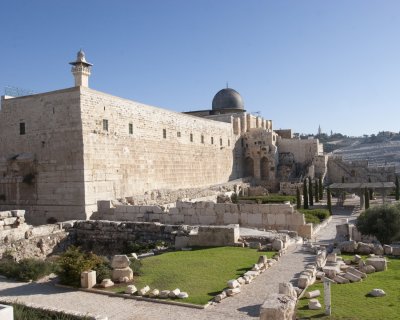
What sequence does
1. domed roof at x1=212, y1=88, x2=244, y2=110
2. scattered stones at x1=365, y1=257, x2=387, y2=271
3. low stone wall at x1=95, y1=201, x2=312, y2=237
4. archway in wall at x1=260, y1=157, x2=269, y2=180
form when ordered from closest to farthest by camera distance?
1. scattered stones at x1=365, y1=257, x2=387, y2=271
2. low stone wall at x1=95, y1=201, x2=312, y2=237
3. archway in wall at x1=260, y1=157, x2=269, y2=180
4. domed roof at x1=212, y1=88, x2=244, y2=110

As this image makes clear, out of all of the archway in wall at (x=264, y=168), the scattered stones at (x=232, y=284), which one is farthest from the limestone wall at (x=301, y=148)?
the scattered stones at (x=232, y=284)

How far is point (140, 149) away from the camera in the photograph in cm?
2139

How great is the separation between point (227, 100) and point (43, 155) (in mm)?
28426

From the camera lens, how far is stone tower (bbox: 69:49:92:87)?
19188mm

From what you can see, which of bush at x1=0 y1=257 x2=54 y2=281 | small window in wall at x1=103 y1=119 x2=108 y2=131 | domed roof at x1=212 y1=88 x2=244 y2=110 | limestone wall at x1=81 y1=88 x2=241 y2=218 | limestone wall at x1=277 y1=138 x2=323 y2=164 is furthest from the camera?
domed roof at x1=212 y1=88 x2=244 y2=110

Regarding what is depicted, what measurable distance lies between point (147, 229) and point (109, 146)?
5681mm

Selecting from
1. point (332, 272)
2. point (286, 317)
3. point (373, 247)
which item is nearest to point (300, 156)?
point (373, 247)

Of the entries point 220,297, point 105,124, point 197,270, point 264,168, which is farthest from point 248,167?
point 220,297

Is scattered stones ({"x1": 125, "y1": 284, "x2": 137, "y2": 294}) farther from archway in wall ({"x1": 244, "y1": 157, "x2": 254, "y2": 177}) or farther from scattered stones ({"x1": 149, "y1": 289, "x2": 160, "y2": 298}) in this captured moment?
archway in wall ({"x1": 244, "y1": 157, "x2": 254, "y2": 177})

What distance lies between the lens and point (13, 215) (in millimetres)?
14188

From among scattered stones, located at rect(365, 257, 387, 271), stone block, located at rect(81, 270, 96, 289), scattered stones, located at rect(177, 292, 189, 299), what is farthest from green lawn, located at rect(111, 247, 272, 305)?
scattered stones, located at rect(365, 257, 387, 271)

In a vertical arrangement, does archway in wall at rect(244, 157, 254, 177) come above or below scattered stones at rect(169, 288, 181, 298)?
above

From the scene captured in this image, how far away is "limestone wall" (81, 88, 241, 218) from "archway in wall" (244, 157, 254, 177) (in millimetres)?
7161

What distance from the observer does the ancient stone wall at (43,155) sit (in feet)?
57.6
